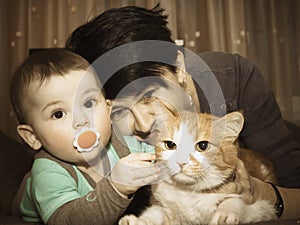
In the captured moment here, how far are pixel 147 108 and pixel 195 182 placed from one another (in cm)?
17

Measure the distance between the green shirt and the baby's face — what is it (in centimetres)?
3

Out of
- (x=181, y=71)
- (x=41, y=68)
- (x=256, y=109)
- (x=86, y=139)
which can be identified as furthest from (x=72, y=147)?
(x=256, y=109)

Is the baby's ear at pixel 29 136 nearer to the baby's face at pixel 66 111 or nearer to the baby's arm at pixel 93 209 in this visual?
the baby's face at pixel 66 111

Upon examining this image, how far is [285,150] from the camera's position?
0.92m

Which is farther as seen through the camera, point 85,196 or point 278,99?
point 278,99

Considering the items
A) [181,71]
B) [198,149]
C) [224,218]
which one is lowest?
[224,218]

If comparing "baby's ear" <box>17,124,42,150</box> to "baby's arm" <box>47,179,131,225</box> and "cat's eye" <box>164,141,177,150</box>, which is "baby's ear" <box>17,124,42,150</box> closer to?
"baby's arm" <box>47,179,131,225</box>

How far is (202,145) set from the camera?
0.82 metres

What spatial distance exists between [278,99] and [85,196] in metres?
0.50

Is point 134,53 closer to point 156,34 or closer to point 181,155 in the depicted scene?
point 156,34

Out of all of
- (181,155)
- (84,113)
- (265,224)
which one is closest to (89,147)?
(84,113)

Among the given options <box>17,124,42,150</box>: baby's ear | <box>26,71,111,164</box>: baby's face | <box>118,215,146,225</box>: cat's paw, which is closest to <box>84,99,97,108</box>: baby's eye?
<box>26,71,111,164</box>: baby's face

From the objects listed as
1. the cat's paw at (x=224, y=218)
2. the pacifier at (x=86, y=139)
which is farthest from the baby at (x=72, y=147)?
the cat's paw at (x=224, y=218)

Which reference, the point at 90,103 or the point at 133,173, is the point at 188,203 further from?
the point at 90,103
